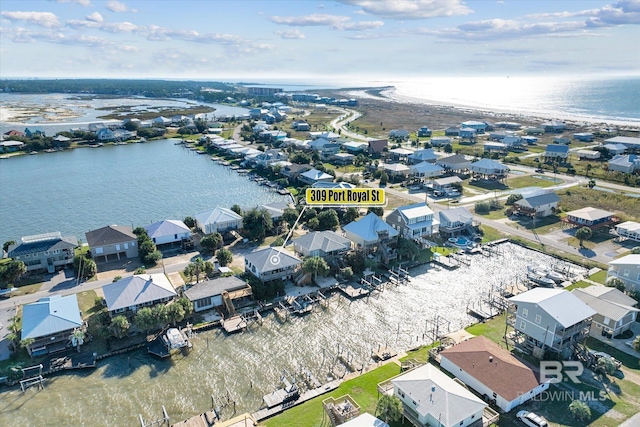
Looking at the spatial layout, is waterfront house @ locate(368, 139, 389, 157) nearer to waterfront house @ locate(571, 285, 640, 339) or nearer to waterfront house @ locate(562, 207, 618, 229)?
waterfront house @ locate(562, 207, 618, 229)

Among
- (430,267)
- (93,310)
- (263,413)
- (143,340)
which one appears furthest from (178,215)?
(263,413)

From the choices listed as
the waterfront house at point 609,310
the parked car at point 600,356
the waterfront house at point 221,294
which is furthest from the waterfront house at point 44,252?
the waterfront house at point 609,310

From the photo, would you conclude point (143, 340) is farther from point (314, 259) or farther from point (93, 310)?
point (314, 259)

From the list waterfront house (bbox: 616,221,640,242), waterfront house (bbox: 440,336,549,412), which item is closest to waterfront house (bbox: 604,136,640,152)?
waterfront house (bbox: 616,221,640,242)

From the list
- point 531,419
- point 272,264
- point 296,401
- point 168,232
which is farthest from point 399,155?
point 296,401

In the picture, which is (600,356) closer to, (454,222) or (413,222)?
(413,222)

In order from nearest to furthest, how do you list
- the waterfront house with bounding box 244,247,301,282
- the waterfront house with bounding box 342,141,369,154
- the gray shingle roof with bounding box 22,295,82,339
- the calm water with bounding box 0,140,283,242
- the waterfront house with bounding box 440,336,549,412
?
Answer: 1. the waterfront house with bounding box 440,336,549,412
2. the gray shingle roof with bounding box 22,295,82,339
3. the waterfront house with bounding box 244,247,301,282
4. the calm water with bounding box 0,140,283,242
5. the waterfront house with bounding box 342,141,369,154
